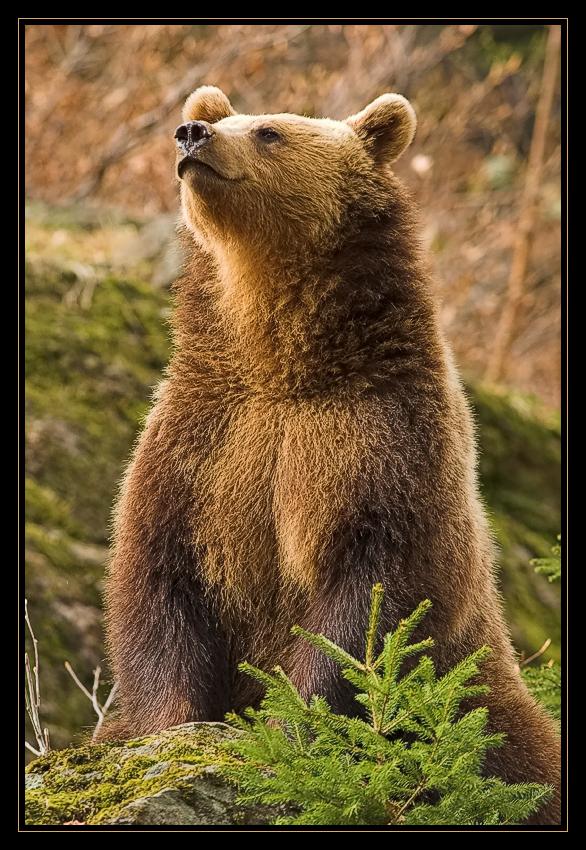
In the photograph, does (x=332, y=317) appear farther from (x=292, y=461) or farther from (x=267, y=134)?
(x=267, y=134)

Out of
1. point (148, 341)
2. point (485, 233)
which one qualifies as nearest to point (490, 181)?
point (485, 233)

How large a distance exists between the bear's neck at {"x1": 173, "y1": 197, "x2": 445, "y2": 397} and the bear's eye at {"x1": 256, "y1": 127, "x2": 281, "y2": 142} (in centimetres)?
51

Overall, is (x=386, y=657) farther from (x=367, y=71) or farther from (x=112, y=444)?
(x=367, y=71)

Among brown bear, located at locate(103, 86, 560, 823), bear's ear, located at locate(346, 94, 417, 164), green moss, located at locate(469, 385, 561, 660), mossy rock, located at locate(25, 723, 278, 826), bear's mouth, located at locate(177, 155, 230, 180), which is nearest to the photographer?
mossy rock, located at locate(25, 723, 278, 826)

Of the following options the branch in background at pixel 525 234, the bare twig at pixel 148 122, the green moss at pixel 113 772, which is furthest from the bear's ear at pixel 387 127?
the branch in background at pixel 525 234

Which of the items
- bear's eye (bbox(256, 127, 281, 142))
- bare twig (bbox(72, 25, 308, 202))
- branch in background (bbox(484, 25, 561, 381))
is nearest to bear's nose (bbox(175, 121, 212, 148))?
bear's eye (bbox(256, 127, 281, 142))

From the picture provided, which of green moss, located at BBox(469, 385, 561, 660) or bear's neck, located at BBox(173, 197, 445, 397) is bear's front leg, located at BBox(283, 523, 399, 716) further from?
green moss, located at BBox(469, 385, 561, 660)

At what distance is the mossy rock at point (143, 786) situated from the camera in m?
3.57

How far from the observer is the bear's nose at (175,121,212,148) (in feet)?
14.3

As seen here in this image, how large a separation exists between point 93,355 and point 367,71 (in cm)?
697

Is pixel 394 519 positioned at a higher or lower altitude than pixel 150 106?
lower

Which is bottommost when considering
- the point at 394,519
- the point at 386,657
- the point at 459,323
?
the point at 386,657

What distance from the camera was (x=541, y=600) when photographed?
29.5 feet

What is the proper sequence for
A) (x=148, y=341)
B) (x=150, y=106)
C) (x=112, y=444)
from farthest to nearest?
(x=150, y=106)
(x=148, y=341)
(x=112, y=444)
